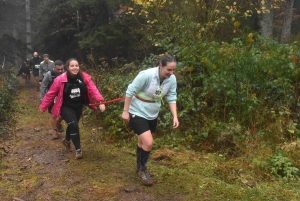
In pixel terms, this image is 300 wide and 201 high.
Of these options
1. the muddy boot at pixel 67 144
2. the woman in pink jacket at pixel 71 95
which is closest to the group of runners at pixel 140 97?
the woman in pink jacket at pixel 71 95

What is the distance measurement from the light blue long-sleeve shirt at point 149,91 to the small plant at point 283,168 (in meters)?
1.90

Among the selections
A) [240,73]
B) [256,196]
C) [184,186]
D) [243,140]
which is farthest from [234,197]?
[240,73]

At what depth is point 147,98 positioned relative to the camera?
4.71 m

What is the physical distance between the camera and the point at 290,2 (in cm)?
1468

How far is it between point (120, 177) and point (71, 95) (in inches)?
69.6

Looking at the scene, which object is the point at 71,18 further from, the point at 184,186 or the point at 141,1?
the point at 184,186

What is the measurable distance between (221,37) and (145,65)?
2253 mm

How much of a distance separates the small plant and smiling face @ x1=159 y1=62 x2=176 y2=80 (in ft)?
7.30

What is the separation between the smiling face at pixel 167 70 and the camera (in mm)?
4416

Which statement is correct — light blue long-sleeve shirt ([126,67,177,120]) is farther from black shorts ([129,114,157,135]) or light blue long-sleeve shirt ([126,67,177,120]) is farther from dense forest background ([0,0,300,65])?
dense forest background ([0,0,300,65])

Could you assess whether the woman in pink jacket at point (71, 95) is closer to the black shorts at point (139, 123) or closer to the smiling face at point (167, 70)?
the black shorts at point (139, 123)

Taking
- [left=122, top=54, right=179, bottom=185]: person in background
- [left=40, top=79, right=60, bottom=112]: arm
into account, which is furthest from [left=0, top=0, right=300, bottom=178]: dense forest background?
[left=40, top=79, right=60, bottom=112]: arm

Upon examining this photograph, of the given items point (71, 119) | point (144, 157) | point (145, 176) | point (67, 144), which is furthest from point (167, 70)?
point (67, 144)

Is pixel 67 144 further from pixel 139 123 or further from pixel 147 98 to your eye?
pixel 147 98
